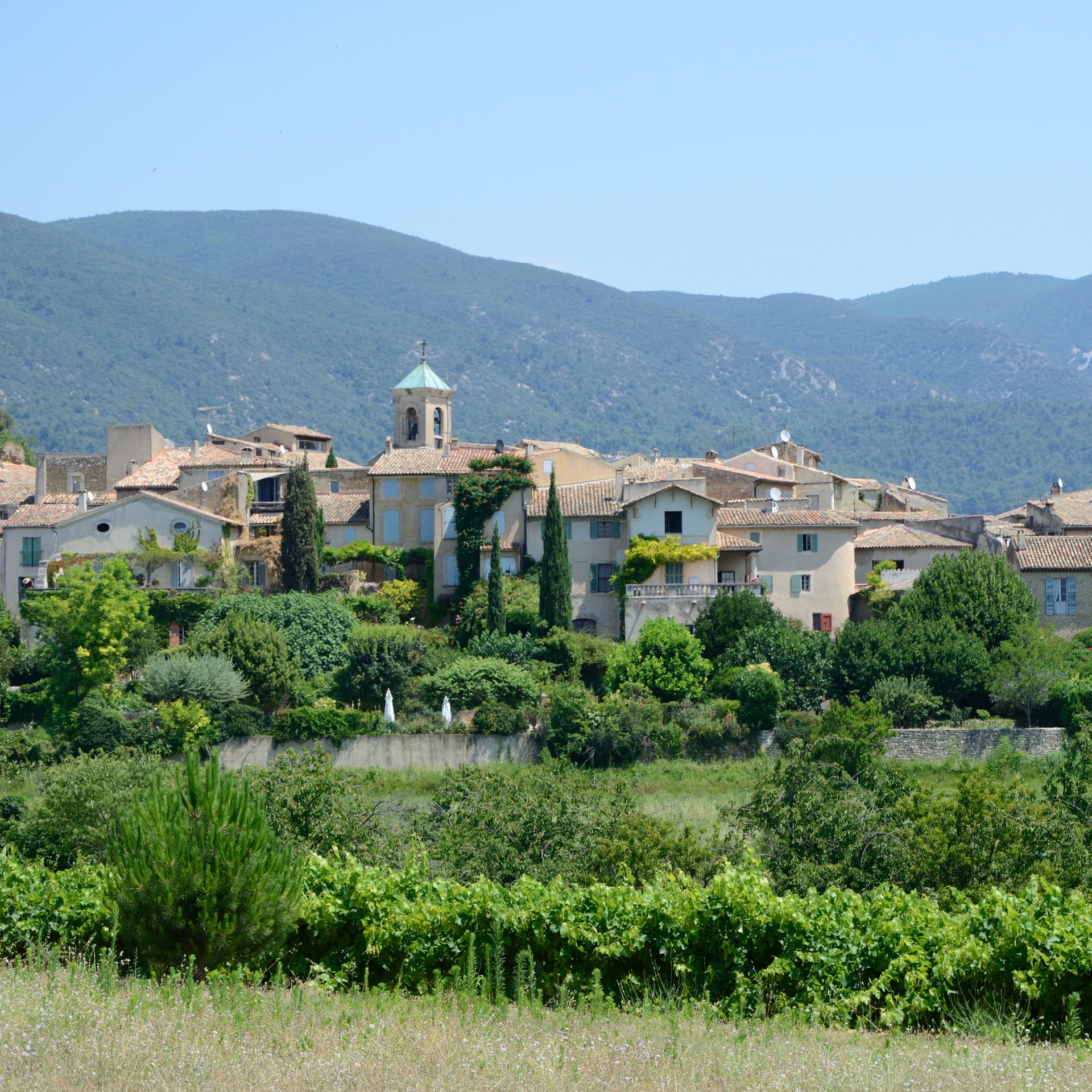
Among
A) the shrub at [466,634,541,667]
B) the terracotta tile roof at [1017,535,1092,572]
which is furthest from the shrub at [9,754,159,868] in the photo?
the terracotta tile roof at [1017,535,1092,572]

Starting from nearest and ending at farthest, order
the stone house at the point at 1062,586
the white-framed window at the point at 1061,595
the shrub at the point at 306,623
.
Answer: the shrub at the point at 306,623
the stone house at the point at 1062,586
the white-framed window at the point at 1061,595

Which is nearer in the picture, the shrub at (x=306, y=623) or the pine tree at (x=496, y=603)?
the shrub at (x=306, y=623)

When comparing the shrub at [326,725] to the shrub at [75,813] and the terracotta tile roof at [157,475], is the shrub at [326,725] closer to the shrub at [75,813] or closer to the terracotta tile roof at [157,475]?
the shrub at [75,813]

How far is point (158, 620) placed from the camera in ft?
195

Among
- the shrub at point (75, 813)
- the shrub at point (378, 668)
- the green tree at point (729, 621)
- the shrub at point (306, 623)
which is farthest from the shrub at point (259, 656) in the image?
the green tree at point (729, 621)

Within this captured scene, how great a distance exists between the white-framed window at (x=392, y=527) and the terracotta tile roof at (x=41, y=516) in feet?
39.2

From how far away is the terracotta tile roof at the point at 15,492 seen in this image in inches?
2995

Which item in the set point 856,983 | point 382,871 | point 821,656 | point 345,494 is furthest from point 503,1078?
point 345,494

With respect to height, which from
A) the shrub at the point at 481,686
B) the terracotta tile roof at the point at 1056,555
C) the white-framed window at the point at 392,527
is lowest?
the shrub at the point at 481,686

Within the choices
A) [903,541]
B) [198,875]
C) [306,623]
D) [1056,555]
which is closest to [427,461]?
[306,623]

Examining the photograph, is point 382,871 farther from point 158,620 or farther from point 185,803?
point 158,620

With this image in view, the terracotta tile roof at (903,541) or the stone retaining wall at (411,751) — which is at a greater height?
the terracotta tile roof at (903,541)

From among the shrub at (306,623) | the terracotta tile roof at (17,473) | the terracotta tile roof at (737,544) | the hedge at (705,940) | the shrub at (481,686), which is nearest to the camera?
the hedge at (705,940)

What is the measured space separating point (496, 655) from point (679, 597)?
672 centimetres
